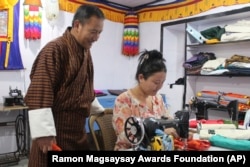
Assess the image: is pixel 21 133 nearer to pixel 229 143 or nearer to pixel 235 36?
pixel 229 143

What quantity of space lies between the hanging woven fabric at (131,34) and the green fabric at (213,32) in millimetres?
1430

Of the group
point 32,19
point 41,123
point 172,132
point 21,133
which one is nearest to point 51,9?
point 32,19

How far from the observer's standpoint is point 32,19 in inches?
137

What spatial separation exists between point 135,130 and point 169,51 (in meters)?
3.17

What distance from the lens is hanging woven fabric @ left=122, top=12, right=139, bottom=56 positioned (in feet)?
15.1

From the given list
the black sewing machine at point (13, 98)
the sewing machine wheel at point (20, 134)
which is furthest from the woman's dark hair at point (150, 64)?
the sewing machine wheel at point (20, 134)

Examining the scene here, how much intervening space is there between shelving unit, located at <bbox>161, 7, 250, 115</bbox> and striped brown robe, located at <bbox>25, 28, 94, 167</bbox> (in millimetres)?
2135

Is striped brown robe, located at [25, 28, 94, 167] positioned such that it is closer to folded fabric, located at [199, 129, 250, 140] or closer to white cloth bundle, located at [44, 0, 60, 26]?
folded fabric, located at [199, 129, 250, 140]

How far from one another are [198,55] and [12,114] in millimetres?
2731

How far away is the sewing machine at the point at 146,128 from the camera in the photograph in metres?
1.22

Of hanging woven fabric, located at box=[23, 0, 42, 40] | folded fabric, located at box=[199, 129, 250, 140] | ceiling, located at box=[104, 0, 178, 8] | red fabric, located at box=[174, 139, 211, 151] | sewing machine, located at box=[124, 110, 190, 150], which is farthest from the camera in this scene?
ceiling, located at box=[104, 0, 178, 8]

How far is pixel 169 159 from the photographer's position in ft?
3.50

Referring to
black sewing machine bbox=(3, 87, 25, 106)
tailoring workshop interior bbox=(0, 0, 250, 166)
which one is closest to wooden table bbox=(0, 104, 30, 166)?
tailoring workshop interior bbox=(0, 0, 250, 166)

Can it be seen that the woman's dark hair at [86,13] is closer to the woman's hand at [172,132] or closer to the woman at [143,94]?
the woman at [143,94]
